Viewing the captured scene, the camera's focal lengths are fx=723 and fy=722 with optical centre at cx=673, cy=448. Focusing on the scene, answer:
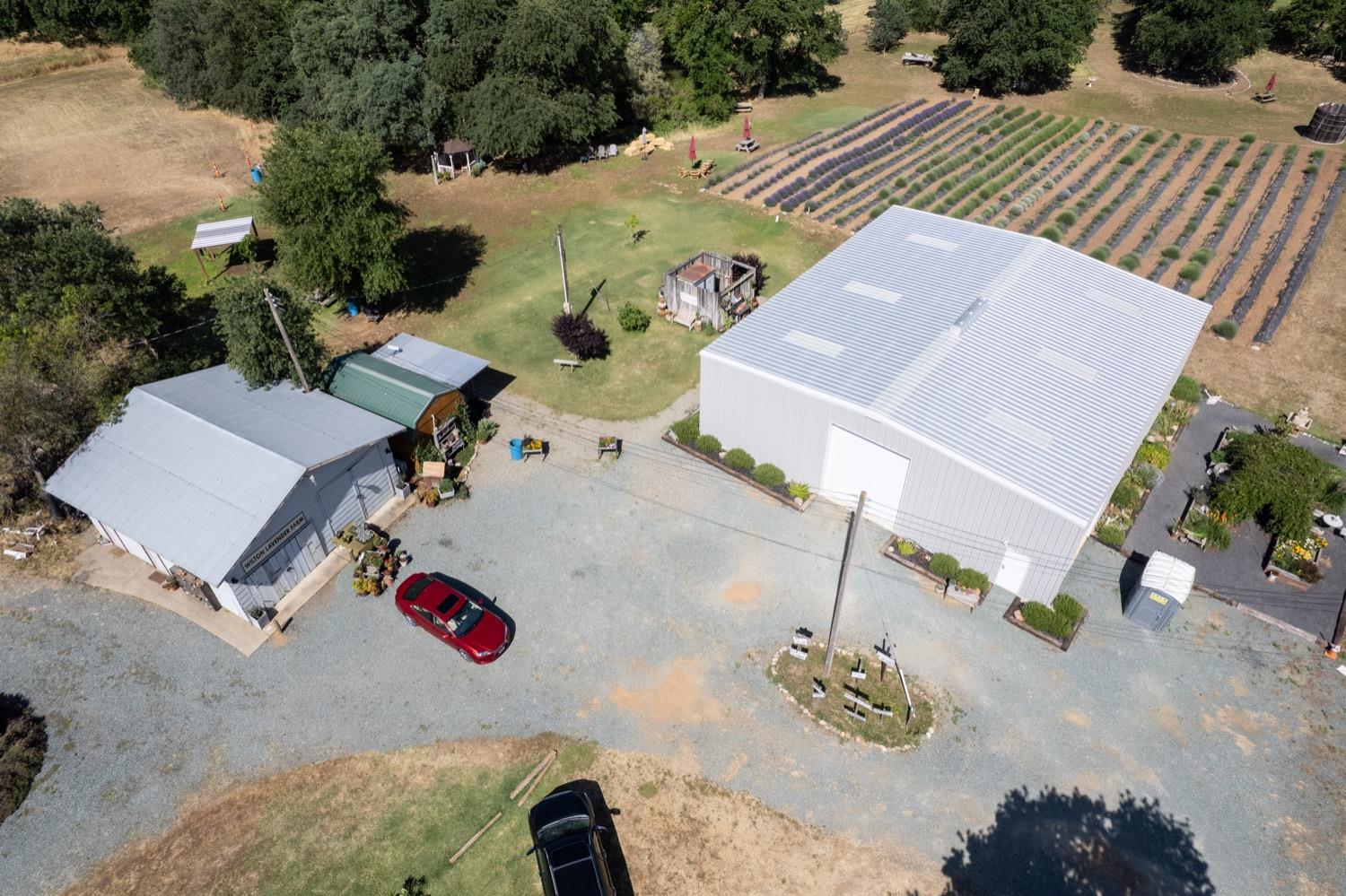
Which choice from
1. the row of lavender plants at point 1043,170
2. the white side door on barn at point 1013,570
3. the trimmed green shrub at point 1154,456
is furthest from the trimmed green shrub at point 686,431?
the row of lavender plants at point 1043,170

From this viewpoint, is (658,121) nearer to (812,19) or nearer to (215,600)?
(812,19)

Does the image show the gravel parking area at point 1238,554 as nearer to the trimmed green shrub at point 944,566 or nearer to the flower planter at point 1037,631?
the flower planter at point 1037,631

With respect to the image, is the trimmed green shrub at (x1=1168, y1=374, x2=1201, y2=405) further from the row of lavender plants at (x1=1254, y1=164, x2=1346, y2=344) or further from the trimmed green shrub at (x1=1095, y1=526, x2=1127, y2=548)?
the trimmed green shrub at (x1=1095, y1=526, x2=1127, y2=548)

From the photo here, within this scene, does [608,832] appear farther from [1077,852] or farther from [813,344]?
[813,344]

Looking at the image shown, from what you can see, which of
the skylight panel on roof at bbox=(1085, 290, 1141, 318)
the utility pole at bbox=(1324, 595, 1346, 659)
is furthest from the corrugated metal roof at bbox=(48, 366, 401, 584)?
the utility pole at bbox=(1324, 595, 1346, 659)

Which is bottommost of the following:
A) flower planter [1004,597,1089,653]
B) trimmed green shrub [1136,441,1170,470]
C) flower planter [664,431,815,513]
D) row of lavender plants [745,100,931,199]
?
flower planter [1004,597,1089,653]

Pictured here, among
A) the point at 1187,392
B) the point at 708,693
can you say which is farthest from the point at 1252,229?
the point at 708,693
